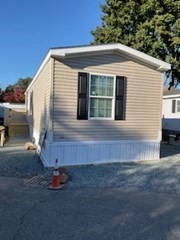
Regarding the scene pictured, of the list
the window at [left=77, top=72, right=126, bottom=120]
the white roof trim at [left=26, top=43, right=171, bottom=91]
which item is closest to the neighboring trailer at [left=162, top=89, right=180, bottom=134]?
the white roof trim at [left=26, top=43, right=171, bottom=91]

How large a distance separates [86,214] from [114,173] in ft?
9.99

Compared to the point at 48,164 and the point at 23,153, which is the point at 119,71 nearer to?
the point at 48,164

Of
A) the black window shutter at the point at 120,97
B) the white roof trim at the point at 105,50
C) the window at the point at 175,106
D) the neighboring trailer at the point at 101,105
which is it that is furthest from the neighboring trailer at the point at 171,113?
the black window shutter at the point at 120,97

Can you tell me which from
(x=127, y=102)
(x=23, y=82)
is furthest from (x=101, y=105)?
(x=23, y=82)

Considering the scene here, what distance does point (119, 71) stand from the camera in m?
8.81

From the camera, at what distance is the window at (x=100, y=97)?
27.1ft

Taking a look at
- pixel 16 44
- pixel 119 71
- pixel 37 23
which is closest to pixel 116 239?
pixel 119 71

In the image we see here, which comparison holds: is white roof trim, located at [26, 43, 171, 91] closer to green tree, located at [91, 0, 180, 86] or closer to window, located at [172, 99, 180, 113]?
green tree, located at [91, 0, 180, 86]

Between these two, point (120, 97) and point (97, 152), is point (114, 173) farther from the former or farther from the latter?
point (120, 97)

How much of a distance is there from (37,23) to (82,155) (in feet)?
52.2

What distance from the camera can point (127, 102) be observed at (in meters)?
8.93

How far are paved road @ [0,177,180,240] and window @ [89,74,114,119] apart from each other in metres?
3.19

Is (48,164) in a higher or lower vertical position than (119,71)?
lower

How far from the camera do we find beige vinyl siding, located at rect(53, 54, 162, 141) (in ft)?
26.3
